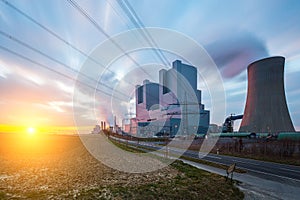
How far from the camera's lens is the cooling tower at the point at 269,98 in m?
43.9

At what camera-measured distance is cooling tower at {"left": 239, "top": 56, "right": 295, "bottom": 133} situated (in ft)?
144

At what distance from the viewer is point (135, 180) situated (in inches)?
397

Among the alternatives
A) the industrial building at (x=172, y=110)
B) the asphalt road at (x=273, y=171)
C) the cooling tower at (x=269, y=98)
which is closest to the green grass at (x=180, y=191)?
the asphalt road at (x=273, y=171)

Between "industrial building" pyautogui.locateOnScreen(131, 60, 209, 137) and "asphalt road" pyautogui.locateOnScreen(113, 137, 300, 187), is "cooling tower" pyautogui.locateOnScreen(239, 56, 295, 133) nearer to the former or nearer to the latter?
"asphalt road" pyautogui.locateOnScreen(113, 137, 300, 187)

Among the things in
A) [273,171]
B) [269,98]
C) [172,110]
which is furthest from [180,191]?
[172,110]

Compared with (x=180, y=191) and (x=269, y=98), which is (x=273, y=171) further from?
(x=269, y=98)

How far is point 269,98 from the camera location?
4409 cm

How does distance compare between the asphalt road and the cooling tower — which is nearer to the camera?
the asphalt road

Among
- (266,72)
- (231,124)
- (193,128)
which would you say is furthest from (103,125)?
(266,72)

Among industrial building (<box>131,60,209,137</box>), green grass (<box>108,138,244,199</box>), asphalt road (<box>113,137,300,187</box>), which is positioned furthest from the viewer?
industrial building (<box>131,60,209,137</box>)

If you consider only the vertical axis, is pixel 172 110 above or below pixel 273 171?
above

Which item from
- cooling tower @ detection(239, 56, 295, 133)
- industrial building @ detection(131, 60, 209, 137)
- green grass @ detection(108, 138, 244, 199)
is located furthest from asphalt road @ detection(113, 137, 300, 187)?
industrial building @ detection(131, 60, 209, 137)

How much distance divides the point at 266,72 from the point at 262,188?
43.0m

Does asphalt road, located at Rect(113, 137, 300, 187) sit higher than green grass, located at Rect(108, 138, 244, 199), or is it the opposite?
green grass, located at Rect(108, 138, 244, 199)
